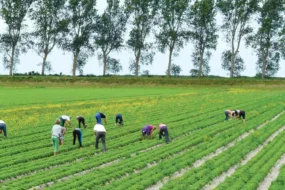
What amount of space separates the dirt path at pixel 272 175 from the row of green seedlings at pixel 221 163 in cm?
183

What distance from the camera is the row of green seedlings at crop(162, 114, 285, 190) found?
17000 millimetres

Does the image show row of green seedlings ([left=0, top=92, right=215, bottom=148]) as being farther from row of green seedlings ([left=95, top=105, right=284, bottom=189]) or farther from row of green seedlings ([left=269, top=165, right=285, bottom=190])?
row of green seedlings ([left=269, top=165, right=285, bottom=190])

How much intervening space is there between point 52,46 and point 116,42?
579 inches

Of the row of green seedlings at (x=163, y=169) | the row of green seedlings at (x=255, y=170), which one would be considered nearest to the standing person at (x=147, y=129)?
the row of green seedlings at (x=163, y=169)

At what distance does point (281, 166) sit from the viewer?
2000 centimetres

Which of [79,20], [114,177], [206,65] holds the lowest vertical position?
[114,177]

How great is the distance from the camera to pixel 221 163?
67.9 feet

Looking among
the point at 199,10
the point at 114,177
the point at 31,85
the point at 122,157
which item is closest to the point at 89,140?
the point at 122,157

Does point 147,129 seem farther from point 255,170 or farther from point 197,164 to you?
point 255,170

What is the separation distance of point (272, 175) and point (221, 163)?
2670 mm

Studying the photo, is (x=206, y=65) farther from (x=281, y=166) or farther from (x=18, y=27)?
(x=281, y=166)

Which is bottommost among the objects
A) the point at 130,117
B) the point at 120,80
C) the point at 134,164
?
the point at 134,164

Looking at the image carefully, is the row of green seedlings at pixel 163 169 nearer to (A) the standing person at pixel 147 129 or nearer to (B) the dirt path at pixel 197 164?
(B) the dirt path at pixel 197 164

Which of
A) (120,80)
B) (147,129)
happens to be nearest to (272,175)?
(147,129)
